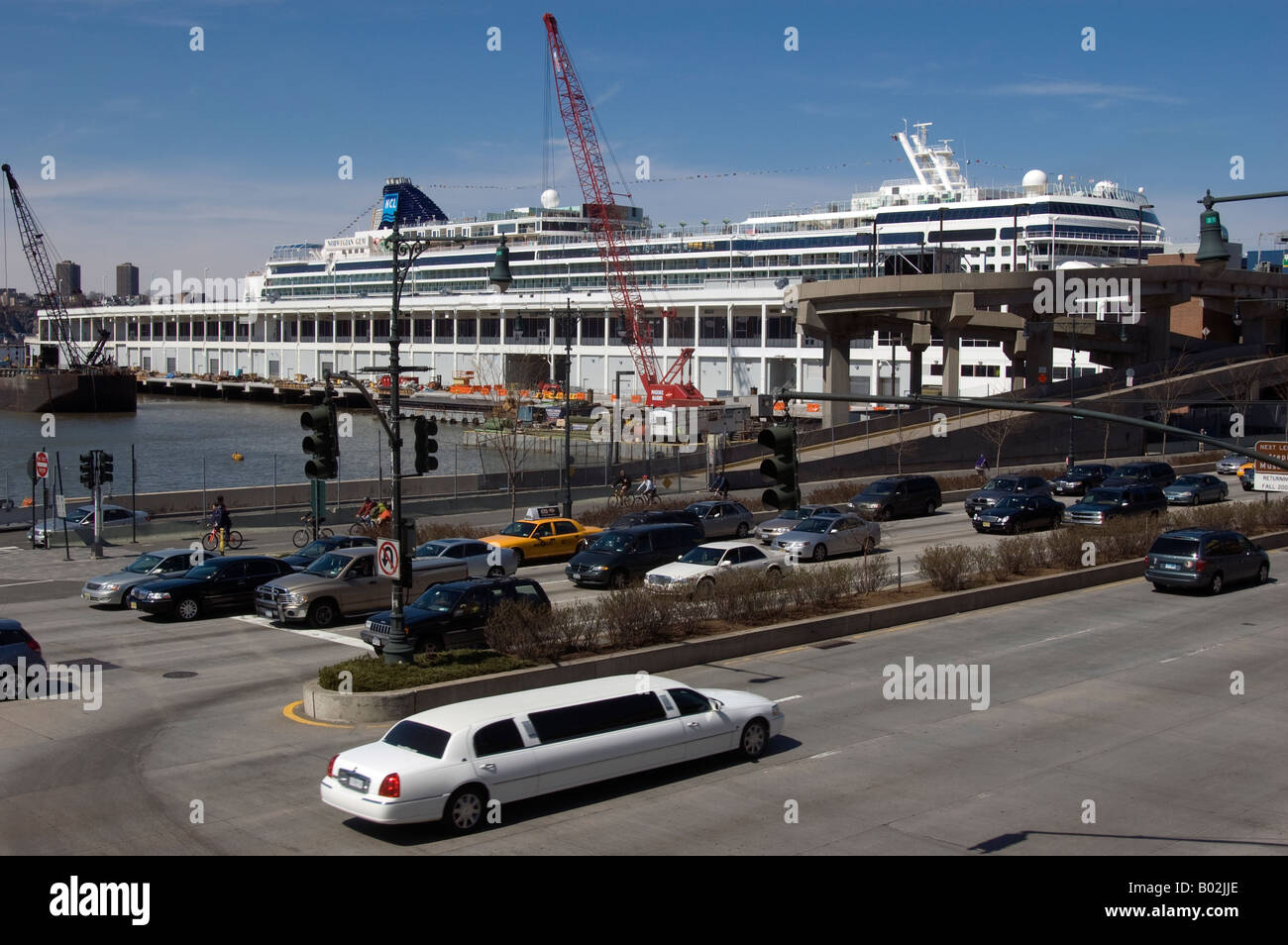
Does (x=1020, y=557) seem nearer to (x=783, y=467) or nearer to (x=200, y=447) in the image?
(x=783, y=467)

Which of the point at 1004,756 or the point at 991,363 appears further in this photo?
the point at 991,363

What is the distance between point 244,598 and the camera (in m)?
25.5

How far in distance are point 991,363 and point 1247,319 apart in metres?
21.3

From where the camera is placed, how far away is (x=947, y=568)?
2548 centimetres

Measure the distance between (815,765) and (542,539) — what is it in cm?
1949

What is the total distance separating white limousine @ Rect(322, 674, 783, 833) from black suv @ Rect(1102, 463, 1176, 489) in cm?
3317

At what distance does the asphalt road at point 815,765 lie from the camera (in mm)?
11750

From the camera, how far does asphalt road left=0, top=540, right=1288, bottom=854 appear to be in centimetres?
1175

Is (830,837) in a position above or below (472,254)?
below

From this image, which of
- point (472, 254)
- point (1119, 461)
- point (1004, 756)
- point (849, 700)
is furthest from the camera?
point (472, 254)

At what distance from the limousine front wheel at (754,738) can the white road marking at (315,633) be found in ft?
29.8

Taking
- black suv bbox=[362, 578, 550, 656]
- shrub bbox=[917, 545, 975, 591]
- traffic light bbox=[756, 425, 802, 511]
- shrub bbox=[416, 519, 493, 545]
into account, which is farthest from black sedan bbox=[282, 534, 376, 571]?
traffic light bbox=[756, 425, 802, 511]
